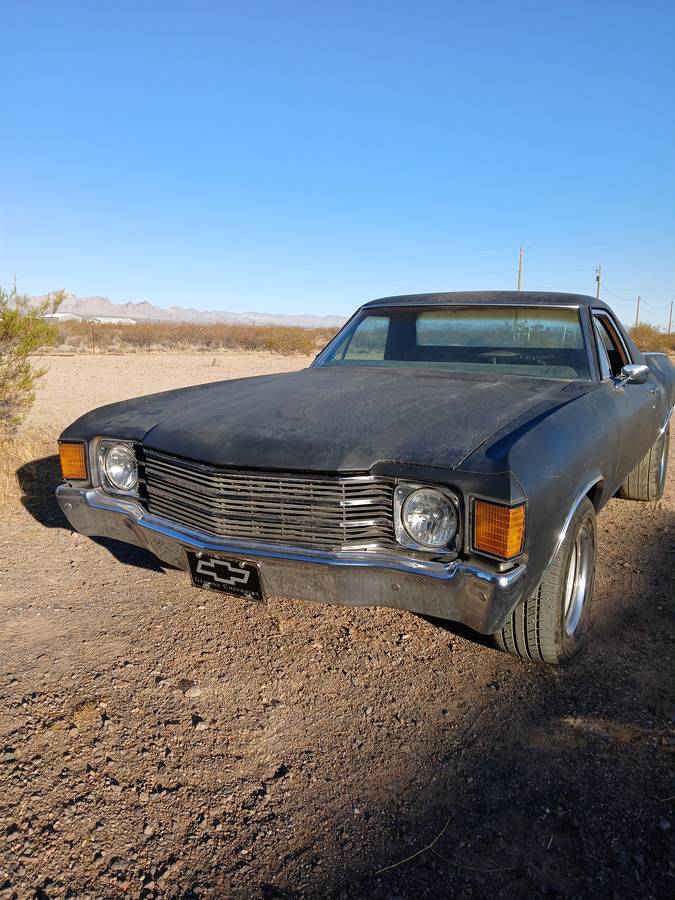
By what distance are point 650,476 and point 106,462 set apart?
12.9 feet

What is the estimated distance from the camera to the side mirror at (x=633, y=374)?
3.33 meters

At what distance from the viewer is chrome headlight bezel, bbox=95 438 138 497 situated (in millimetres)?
2781

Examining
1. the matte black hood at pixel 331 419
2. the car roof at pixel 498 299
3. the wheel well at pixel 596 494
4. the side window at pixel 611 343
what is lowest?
the wheel well at pixel 596 494

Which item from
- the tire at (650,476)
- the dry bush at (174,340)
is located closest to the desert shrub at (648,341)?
the dry bush at (174,340)

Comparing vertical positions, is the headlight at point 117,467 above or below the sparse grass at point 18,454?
above

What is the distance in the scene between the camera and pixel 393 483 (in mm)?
2162

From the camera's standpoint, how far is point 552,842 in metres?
1.73

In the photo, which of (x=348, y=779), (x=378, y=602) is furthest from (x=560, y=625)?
(x=348, y=779)

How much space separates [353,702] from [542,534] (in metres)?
0.98

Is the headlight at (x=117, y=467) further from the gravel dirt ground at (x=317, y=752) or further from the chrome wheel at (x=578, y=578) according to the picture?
the chrome wheel at (x=578, y=578)

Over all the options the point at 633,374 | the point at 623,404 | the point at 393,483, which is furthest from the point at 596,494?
the point at 393,483

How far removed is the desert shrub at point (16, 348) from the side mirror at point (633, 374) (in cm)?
527

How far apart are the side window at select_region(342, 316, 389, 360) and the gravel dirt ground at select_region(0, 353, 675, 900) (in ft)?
5.35

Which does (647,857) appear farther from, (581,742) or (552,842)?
(581,742)
